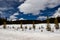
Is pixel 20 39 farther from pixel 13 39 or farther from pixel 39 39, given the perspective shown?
pixel 39 39

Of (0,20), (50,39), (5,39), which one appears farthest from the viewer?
(0,20)

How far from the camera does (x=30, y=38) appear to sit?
11.0 meters

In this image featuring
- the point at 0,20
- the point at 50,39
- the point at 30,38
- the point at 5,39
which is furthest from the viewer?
the point at 0,20

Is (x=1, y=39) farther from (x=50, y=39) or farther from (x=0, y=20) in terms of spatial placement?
(x=0, y=20)

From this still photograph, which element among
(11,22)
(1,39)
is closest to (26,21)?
(11,22)

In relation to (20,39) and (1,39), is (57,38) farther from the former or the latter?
(1,39)

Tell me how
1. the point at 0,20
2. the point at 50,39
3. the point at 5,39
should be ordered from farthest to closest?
the point at 0,20 → the point at 5,39 → the point at 50,39

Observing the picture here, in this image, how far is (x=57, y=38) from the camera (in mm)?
10086

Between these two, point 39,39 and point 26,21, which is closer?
point 39,39

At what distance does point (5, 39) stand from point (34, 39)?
238 cm

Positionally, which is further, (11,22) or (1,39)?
(11,22)

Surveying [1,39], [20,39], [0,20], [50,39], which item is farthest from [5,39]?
[0,20]

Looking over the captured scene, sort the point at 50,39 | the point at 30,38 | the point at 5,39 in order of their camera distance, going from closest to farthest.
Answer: the point at 50,39, the point at 30,38, the point at 5,39

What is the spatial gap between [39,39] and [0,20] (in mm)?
40888
